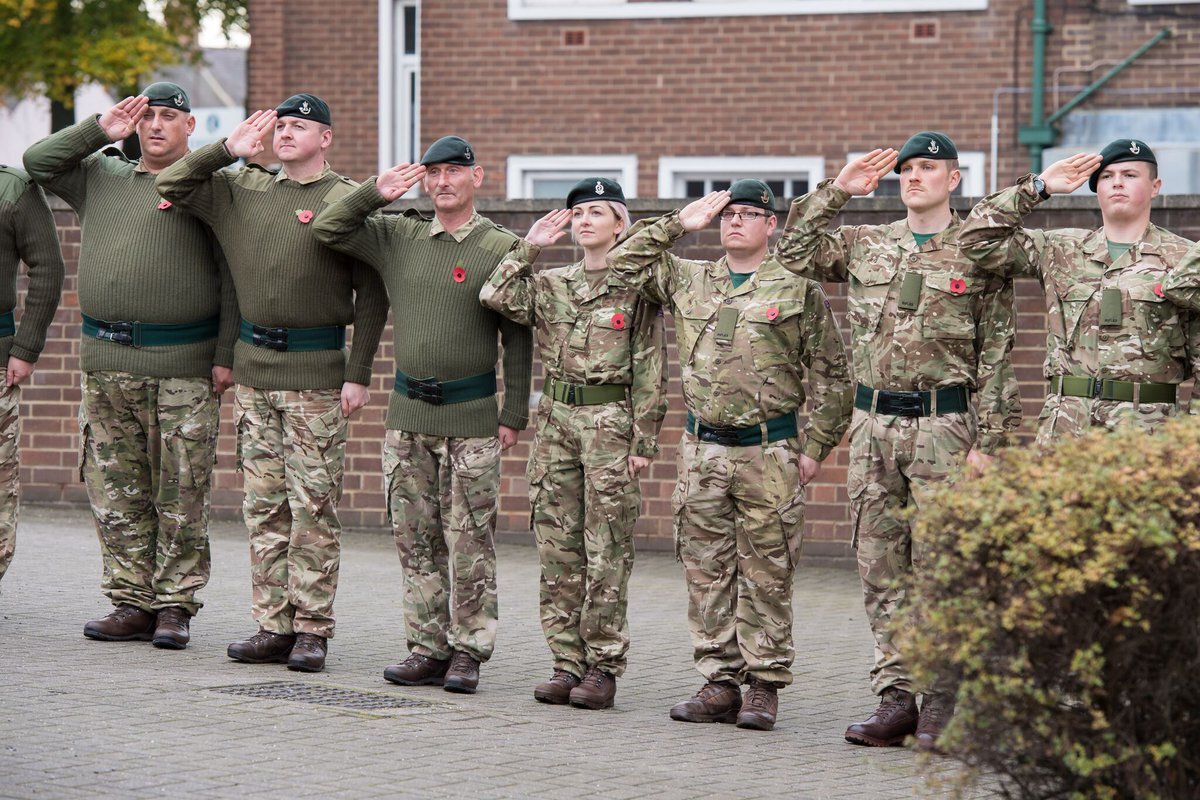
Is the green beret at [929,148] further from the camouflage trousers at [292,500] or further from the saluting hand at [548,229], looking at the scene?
the camouflage trousers at [292,500]

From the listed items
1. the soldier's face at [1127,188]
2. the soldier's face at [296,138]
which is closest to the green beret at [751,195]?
the soldier's face at [1127,188]

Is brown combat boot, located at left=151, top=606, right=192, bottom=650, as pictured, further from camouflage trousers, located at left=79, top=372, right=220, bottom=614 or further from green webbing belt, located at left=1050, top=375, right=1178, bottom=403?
green webbing belt, located at left=1050, top=375, right=1178, bottom=403

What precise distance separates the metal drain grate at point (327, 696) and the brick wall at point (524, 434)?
4673 millimetres

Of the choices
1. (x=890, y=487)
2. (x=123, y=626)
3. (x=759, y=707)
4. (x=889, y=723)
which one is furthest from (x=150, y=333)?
(x=889, y=723)

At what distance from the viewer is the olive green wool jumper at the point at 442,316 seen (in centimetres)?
798

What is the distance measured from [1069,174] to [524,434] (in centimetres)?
590

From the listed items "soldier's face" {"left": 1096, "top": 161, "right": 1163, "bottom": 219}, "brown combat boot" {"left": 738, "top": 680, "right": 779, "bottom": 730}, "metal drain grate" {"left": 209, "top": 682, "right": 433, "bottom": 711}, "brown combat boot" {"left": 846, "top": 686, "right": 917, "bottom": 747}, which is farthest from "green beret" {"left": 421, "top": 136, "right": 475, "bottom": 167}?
"brown combat boot" {"left": 846, "top": 686, "right": 917, "bottom": 747}

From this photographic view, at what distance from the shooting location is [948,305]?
7297mm

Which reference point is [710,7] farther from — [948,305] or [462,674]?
[462,674]

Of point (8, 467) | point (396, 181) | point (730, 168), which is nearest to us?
point (396, 181)

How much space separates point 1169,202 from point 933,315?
4.31 meters

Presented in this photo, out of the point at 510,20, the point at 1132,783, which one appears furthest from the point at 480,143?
the point at 1132,783

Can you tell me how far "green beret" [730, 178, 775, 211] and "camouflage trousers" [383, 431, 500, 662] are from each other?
4.91 ft

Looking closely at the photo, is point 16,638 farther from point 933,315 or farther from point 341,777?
point 933,315
